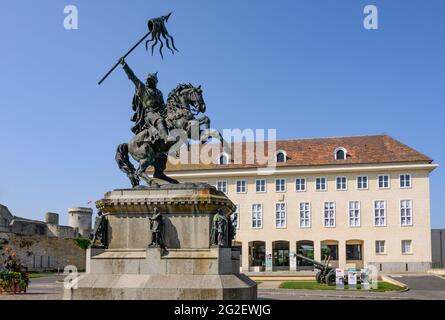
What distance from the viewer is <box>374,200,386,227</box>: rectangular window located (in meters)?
55.7

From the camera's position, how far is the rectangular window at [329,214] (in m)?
57.0

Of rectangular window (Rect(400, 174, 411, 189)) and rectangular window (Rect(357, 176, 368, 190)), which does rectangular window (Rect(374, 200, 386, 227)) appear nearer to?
rectangular window (Rect(357, 176, 368, 190))

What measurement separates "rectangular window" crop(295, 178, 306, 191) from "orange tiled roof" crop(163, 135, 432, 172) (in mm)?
1738

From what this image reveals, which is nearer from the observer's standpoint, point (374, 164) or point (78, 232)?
point (374, 164)

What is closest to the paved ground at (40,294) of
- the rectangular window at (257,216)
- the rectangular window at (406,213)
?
the rectangular window at (257,216)

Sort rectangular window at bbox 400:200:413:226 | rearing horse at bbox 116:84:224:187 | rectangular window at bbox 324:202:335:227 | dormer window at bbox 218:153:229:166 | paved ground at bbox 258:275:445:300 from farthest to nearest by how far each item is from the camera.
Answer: dormer window at bbox 218:153:229:166, rectangular window at bbox 324:202:335:227, rectangular window at bbox 400:200:413:226, paved ground at bbox 258:275:445:300, rearing horse at bbox 116:84:224:187

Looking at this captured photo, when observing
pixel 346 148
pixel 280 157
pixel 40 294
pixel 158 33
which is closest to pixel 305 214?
pixel 280 157

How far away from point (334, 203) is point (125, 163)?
4500 cm

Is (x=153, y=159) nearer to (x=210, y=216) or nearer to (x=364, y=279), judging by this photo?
(x=210, y=216)

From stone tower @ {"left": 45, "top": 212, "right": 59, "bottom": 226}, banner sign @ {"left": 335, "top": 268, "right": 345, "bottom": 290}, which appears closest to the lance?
banner sign @ {"left": 335, "top": 268, "right": 345, "bottom": 290}

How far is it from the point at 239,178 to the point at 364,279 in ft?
98.9

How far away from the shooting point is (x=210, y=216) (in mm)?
13016

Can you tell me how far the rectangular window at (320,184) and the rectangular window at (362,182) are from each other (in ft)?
11.3
